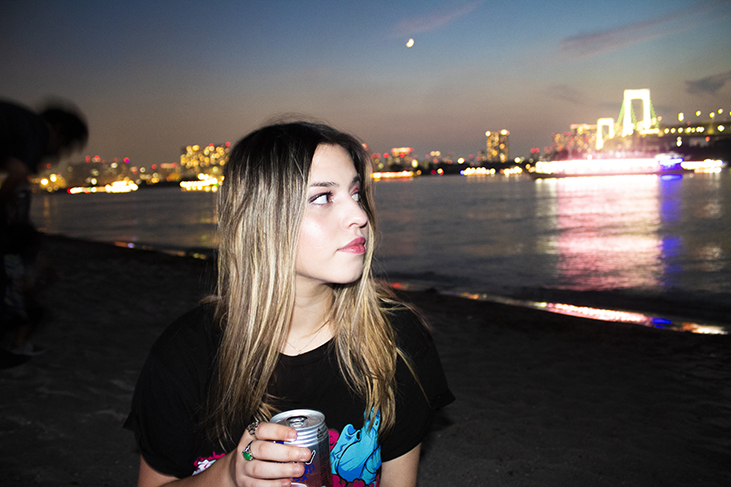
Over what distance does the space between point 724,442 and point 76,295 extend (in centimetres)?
856

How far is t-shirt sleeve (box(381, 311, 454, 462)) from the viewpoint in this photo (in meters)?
1.70

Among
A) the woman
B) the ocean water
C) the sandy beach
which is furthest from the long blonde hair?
the sandy beach

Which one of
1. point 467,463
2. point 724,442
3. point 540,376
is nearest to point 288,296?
point 467,463

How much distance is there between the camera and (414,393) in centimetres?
171

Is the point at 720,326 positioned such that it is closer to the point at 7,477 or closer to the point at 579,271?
the point at 579,271

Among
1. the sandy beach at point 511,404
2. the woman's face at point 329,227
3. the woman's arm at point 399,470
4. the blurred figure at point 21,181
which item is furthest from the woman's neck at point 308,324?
the blurred figure at point 21,181

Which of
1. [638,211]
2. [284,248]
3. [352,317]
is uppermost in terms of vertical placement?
[284,248]

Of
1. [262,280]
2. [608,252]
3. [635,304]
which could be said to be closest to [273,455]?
[262,280]

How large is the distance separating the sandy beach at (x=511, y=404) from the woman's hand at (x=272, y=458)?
2.25m

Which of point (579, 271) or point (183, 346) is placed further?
point (579, 271)

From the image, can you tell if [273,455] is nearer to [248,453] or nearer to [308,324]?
[248,453]

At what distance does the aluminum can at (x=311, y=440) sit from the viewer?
Answer: 1.11m

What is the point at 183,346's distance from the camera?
149 cm

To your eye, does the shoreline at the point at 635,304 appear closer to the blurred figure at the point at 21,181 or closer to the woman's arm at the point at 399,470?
the blurred figure at the point at 21,181
